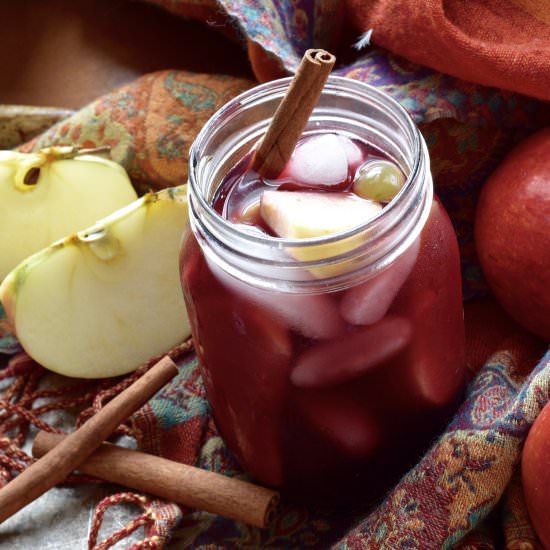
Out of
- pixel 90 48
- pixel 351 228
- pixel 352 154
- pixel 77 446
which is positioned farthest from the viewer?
pixel 90 48

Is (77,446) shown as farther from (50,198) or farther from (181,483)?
(50,198)

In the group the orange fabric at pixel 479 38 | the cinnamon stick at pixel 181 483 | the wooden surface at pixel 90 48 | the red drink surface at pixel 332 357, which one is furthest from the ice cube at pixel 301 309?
the wooden surface at pixel 90 48

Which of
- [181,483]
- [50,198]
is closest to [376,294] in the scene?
[181,483]

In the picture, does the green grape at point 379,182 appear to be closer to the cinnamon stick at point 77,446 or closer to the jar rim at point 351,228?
the jar rim at point 351,228

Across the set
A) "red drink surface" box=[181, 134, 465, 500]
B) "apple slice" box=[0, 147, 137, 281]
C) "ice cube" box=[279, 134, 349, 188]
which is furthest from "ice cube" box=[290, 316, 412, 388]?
"apple slice" box=[0, 147, 137, 281]

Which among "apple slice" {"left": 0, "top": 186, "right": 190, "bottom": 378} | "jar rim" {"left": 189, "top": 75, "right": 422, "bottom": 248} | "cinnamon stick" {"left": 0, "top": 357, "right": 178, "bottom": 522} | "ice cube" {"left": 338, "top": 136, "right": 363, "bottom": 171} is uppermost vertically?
"jar rim" {"left": 189, "top": 75, "right": 422, "bottom": 248}

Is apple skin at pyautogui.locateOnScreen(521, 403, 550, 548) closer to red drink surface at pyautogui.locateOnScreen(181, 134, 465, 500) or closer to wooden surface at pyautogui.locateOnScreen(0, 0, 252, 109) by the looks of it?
red drink surface at pyautogui.locateOnScreen(181, 134, 465, 500)

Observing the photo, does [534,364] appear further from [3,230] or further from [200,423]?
[3,230]
